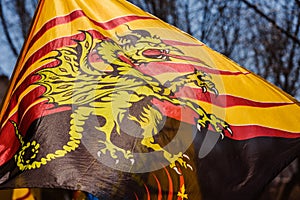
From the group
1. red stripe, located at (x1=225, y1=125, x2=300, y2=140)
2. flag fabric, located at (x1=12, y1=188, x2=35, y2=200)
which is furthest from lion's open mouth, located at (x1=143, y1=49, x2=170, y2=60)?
flag fabric, located at (x1=12, y1=188, x2=35, y2=200)

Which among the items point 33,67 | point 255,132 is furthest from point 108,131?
point 255,132

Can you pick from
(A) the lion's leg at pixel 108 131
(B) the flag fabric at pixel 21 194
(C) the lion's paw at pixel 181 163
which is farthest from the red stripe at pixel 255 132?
(B) the flag fabric at pixel 21 194

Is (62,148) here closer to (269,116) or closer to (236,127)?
(236,127)

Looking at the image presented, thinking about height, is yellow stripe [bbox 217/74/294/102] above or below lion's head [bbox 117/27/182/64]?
below

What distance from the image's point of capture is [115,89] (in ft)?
16.5

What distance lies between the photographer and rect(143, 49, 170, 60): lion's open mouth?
567 centimetres

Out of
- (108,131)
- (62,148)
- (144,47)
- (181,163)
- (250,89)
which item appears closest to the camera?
(62,148)

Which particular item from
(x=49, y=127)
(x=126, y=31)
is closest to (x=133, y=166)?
(x=49, y=127)

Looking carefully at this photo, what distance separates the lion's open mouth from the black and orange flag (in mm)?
11

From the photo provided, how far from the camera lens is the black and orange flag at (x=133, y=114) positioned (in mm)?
4535

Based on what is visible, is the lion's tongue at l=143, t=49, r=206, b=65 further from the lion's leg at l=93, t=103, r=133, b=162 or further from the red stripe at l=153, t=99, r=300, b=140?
the lion's leg at l=93, t=103, r=133, b=162

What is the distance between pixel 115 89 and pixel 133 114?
256mm

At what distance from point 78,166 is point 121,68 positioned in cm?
105

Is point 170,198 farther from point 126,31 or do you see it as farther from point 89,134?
point 126,31
